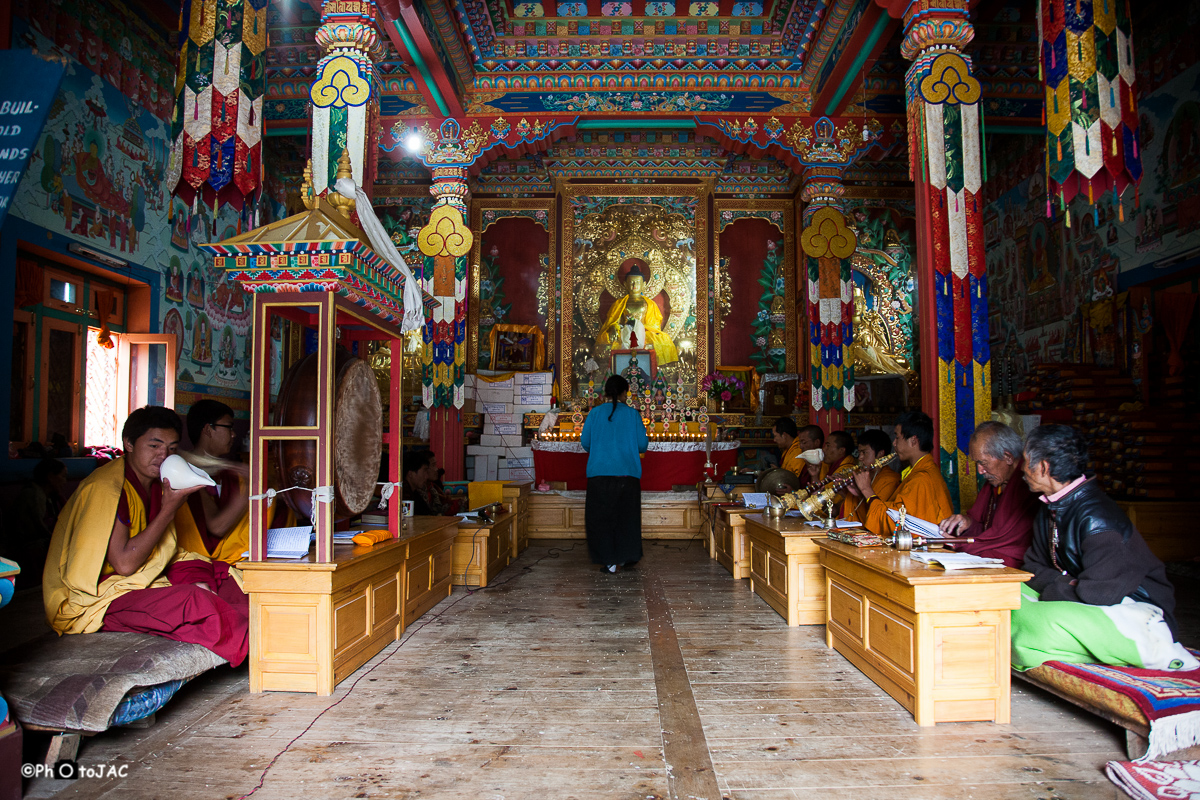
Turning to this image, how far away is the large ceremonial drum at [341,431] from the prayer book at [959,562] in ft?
9.59

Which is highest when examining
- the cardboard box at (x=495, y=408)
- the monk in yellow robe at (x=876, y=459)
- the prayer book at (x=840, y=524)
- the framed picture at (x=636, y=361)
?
the framed picture at (x=636, y=361)

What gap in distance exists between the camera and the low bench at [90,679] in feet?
7.79

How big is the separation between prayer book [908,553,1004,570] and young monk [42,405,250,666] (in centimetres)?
A: 314

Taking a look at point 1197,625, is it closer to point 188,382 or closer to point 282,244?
point 282,244

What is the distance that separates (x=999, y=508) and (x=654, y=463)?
4862mm

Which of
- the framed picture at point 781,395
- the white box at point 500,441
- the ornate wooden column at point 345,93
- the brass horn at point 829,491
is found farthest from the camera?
the framed picture at point 781,395

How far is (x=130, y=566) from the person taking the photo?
3037 millimetres

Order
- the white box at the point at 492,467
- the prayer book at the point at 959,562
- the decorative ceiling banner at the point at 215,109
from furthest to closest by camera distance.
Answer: the white box at the point at 492,467 → the decorative ceiling banner at the point at 215,109 → the prayer book at the point at 959,562

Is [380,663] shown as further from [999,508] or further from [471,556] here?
[999,508]

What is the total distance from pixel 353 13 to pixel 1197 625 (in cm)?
695

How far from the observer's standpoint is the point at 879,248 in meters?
11.5

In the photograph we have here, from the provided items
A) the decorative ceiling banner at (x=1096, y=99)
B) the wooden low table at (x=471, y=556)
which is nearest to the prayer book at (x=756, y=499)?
the wooden low table at (x=471, y=556)

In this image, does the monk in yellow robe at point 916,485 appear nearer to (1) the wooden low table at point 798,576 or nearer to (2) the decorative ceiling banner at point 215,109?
(1) the wooden low table at point 798,576

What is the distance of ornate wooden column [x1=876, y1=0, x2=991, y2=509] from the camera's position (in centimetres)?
511
